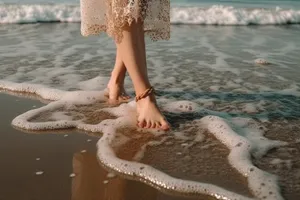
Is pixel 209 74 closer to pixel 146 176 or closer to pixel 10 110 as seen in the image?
pixel 10 110

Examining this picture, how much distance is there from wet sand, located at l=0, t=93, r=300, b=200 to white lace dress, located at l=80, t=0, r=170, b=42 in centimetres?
69

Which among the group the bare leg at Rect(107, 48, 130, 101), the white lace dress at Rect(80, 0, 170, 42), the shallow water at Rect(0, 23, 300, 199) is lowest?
the shallow water at Rect(0, 23, 300, 199)

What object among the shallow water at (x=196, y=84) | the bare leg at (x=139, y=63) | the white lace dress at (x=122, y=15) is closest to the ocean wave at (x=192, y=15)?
the shallow water at (x=196, y=84)

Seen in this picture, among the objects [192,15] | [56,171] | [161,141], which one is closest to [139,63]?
[161,141]

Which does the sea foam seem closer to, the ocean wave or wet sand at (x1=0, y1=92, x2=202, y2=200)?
wet sand at (x1=0, y1=92, x2=202, y2=200)

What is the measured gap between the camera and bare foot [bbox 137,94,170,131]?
2.82 metres

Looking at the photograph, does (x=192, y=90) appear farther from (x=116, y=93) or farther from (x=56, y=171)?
(x=56, y=171)

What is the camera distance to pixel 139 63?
111 inches

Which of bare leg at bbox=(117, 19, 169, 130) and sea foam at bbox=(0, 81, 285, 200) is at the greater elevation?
bare leg at bbox=(117, 19, 169, 130)

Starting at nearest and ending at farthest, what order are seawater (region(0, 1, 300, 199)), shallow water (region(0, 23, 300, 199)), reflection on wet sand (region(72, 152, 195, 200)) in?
reflection on wet sand (region(72, 152, 195, 200))
seawater (region(0, 1, 300, 199))
shallow water (region(0, 23, 300, 199))

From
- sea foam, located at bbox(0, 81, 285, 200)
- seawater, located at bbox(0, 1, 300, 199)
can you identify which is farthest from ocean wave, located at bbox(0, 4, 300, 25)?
sea foam, located at bbox(0, 81, 285, 200)

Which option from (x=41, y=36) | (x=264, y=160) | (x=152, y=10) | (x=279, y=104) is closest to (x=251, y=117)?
(x=279, y=104)

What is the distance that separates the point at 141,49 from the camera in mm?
2834

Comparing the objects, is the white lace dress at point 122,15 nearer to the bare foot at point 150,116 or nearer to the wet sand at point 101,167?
the bare foot at point 150,116
